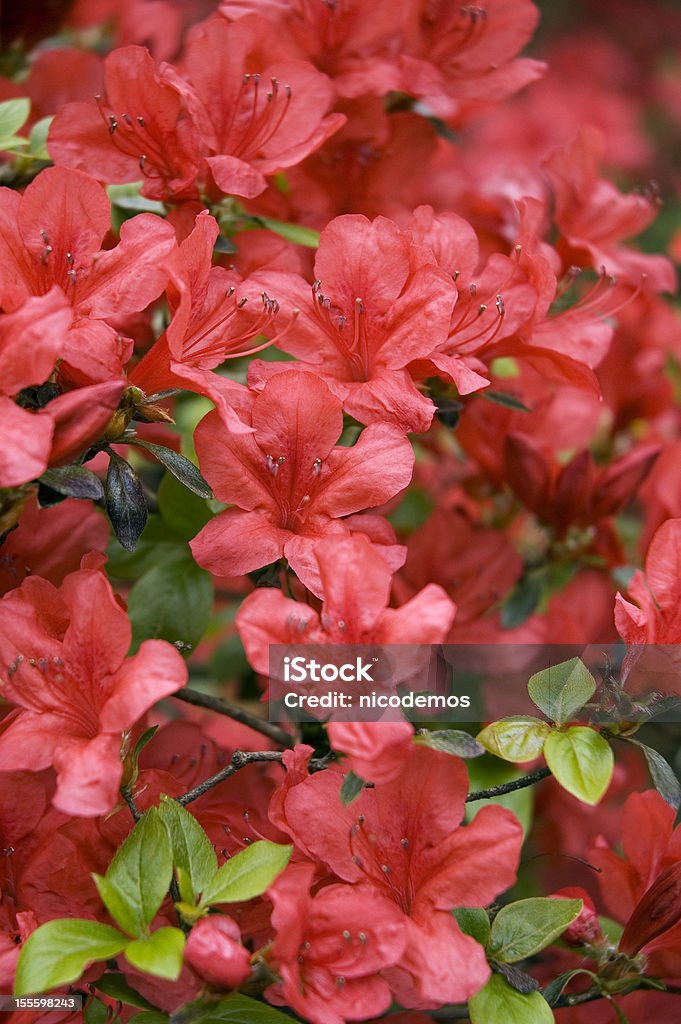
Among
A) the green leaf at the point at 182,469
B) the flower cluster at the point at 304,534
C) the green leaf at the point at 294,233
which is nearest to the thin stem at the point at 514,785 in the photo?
the flower cluster at the point at 304,534

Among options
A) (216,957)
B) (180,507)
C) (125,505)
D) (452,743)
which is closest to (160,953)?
(216,957)

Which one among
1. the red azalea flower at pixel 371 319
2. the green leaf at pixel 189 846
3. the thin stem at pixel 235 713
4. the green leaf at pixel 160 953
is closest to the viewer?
the green leaf at pixel 160 953

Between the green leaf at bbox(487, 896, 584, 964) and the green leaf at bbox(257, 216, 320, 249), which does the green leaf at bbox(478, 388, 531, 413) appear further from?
the green leaf at bbox(487, 896, 584, 964)

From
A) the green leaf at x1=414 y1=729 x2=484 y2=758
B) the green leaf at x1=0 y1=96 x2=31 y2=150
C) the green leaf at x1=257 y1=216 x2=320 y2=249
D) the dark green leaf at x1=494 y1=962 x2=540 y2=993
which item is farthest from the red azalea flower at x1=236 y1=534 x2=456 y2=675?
the green leaf at x1=0 y1=96 x2=31 y2=150

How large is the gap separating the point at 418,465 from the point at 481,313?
2.44ft

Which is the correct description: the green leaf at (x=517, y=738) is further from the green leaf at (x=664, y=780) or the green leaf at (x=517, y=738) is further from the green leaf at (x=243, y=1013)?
the green leaf at (x=243, y=1013)

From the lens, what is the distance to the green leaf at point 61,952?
0.79 meters

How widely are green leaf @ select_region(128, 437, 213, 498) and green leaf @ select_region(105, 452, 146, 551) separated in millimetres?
31

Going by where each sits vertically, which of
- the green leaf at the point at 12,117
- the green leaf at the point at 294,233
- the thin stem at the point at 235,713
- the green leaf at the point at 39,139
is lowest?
the thin stem at the point at 235,713

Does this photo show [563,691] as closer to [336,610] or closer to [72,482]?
[336,610]

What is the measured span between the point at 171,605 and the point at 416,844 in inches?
16.3

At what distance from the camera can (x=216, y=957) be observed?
0.79m

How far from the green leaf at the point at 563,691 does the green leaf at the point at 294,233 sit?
0.54 metres

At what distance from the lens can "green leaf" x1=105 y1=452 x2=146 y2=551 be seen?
97 centimetres
